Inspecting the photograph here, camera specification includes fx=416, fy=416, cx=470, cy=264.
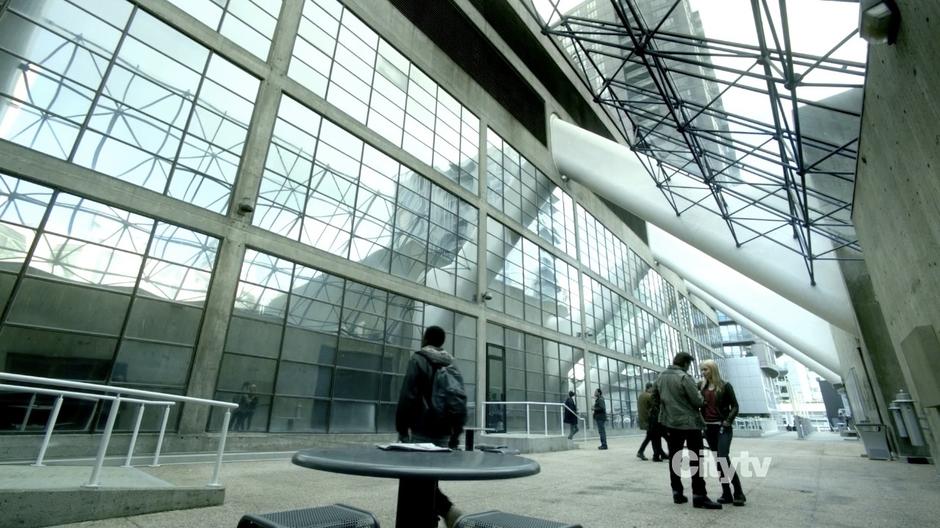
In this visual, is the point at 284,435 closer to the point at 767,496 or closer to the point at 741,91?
the point at 767,496

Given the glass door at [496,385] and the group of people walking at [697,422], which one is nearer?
the group of people walking at [697,422]

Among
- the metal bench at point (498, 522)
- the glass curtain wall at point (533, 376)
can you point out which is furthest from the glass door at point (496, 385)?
the metal bench at point (498, 522)

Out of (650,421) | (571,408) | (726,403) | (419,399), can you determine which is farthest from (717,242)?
(419,399)

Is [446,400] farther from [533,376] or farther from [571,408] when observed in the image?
[533,376]

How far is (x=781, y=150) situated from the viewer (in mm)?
9047

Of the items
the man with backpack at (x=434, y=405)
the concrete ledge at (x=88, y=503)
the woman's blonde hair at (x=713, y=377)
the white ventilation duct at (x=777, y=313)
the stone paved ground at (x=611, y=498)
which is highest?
the white ventilation duct at (x=777, y=313)

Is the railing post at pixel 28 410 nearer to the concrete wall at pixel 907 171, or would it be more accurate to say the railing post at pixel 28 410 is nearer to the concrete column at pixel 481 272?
the concrete column at pixel 481 272

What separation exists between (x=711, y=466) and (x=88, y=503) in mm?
8230

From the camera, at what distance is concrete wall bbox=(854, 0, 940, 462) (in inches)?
127

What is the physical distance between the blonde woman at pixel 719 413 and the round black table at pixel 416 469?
3.90 meters

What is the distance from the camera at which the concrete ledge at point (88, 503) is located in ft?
9.30

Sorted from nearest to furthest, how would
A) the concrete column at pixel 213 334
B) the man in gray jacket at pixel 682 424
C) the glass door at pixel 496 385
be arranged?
the man in gray jacket at pixel 682 424
the concrete column at pixel 213 334
the glass door at pixel 496 385

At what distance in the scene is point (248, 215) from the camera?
9.56 m

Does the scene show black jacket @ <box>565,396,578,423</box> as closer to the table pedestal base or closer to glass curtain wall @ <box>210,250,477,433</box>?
glass curtain wall @ <box>210,250,477,433</box>
